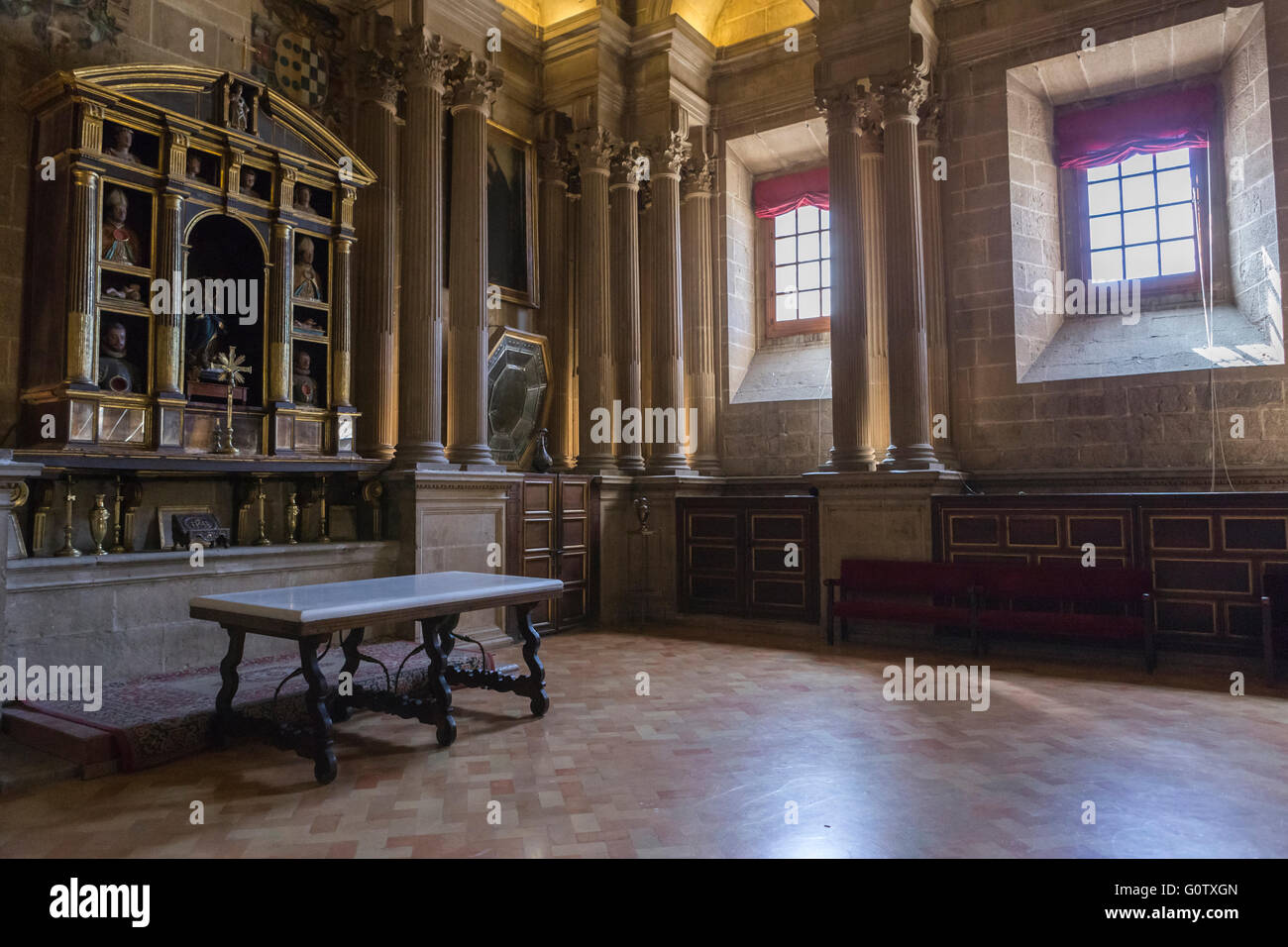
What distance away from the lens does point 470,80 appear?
25.2ft

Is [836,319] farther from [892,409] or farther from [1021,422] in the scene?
[1021,422]

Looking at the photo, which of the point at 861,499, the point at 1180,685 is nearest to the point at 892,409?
the point at 861,499

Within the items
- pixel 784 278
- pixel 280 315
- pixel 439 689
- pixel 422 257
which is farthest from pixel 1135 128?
pixel 439 689

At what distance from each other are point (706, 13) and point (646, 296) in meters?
3.46

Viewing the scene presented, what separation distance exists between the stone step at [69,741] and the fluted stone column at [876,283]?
6.83 meters

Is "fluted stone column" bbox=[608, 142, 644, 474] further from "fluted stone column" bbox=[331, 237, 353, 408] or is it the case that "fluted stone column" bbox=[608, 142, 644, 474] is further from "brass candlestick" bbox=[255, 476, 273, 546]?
"brass candlestick" bbox=[255, 476, 273, 546]

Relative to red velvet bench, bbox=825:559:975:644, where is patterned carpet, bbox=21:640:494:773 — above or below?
below

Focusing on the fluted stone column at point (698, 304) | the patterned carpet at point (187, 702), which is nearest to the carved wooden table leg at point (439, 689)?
the patterned carpet at point (187, 702)

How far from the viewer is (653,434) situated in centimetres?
946

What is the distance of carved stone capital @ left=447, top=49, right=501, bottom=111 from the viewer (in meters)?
7.62

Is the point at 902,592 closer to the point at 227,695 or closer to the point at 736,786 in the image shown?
the point at 736,786

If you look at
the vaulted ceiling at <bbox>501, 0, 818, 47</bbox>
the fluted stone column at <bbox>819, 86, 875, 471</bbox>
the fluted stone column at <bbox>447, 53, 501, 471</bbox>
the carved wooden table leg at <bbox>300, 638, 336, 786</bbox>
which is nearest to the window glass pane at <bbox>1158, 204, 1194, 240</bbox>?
the fluted stone column at <bbox>819, 86, 875, 471</bbox>

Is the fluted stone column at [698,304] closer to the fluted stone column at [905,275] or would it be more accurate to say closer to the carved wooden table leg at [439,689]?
the fluted stone column at [905,275]

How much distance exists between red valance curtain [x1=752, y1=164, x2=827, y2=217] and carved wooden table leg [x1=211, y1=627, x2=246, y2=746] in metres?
8.22
